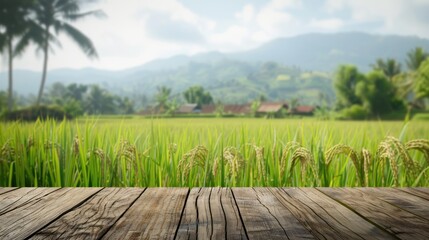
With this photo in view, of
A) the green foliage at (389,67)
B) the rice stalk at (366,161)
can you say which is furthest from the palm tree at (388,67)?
the rice stalk at (366,161)

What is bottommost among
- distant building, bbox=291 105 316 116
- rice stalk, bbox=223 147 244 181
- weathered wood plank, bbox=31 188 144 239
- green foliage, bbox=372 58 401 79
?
distant building, bbox=291 105 316 116

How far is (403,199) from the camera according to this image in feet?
5.62

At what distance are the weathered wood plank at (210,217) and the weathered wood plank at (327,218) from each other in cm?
25

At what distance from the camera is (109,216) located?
1.40 metres

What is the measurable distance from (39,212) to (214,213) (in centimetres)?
70

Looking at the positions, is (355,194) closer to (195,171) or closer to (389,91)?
(195,171)

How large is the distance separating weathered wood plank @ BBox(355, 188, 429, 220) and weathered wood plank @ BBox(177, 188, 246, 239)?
2.38 ft

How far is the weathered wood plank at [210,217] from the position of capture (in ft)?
3.92

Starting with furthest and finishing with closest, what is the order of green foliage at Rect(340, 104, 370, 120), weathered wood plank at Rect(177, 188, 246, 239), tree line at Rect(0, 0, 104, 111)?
green foliage at Rect(340, 104, 370, 120), tree line at Rect(0, 0, 104, 111), weathered wood plank at Rect(177, 188, 246, 239)

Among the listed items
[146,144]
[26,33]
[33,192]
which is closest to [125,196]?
[33,192]

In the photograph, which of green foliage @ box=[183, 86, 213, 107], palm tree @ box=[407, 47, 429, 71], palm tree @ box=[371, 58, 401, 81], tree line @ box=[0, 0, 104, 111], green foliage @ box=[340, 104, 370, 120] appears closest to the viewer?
tree line @ box=[0, 0, 104, 111]

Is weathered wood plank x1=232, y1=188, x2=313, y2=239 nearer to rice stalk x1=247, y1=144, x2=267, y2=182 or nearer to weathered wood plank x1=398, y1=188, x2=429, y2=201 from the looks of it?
rice stalk x1=247, y1=144, x2=267, y2=182

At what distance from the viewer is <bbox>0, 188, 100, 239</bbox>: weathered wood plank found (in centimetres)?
126

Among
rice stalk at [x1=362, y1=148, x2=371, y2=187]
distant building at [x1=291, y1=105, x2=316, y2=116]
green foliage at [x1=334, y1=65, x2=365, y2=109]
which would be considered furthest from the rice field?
distant building at [x1=291, y1=105, x2=316, y2=116]
